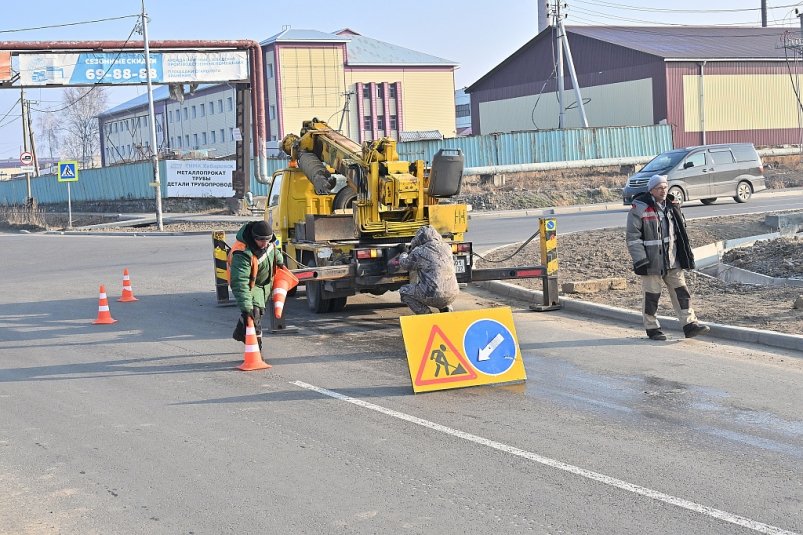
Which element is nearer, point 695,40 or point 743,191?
point 743,191

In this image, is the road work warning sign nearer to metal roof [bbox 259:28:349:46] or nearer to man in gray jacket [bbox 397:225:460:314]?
man in gray jacket [bbox 397:225:460:314]

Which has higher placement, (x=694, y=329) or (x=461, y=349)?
(x=461, y=349)

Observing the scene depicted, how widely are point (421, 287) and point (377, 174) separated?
282 centimetres

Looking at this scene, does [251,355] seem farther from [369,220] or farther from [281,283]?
[369,220]

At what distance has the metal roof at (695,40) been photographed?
5169 cm

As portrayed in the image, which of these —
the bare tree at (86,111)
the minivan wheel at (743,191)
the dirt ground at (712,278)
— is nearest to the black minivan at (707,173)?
the minivan wheel at (743,191)

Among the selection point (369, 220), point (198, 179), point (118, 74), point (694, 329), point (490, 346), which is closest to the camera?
point (490, 346)

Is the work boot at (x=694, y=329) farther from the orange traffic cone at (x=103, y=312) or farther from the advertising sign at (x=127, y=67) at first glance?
the advertising sign at (x=127, y=67)

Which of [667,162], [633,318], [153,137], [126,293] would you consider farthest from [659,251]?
[153,137]

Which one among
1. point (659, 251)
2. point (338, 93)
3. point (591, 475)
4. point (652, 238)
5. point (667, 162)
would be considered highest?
point (338, 93)

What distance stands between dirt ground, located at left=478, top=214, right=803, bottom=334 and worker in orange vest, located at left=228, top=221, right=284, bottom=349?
483 cm

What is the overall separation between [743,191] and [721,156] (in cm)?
141

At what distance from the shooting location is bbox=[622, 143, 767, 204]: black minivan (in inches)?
1145

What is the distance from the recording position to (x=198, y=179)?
42.5 m
